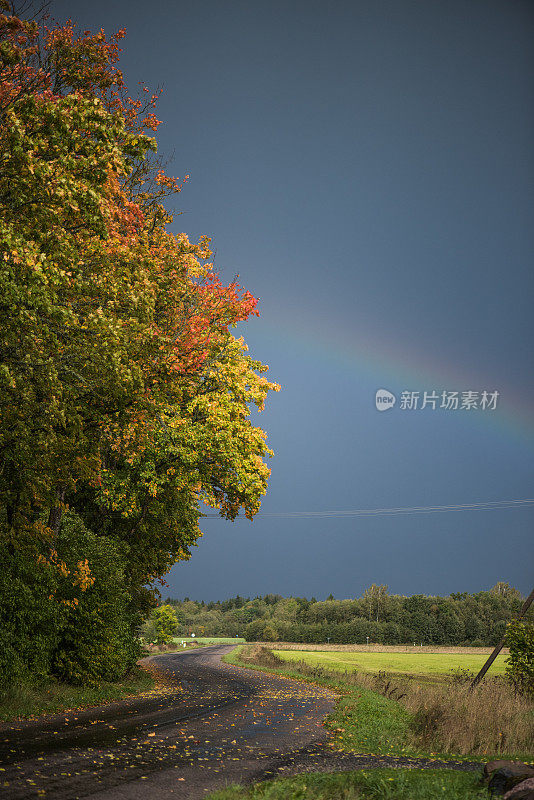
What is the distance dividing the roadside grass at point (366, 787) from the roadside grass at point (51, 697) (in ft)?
25.7

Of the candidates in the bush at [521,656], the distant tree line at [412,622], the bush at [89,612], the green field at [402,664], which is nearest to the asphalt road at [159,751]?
the bush at [89,612]

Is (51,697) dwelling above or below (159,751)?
below

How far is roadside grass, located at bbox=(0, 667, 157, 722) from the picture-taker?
1393 cm

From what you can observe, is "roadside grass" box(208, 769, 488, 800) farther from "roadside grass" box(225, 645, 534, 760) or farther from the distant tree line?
the distant tree line

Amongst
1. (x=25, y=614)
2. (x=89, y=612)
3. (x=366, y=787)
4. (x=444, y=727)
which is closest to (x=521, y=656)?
(x=444, y=727)

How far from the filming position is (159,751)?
10.8 m

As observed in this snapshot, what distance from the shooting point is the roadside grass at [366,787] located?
7.79 metres

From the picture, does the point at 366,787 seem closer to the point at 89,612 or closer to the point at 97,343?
the point at 97,343

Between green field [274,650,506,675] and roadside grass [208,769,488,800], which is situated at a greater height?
roadside grass [208,769,488,800]

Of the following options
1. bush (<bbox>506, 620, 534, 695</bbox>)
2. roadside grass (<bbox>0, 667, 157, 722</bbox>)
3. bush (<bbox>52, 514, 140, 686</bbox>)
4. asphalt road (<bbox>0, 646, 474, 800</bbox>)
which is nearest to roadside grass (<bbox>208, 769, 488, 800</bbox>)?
asphalt road (<bbox>0, 646, 474, 800</bbox>)

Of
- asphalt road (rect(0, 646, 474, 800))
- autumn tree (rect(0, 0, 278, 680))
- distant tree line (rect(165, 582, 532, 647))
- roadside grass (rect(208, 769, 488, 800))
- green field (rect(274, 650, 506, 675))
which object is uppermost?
autumn tree (rect(0, 0, 278, 680))

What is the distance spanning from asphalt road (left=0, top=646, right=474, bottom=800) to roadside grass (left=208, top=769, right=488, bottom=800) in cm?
81

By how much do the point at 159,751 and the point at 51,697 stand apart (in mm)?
6828

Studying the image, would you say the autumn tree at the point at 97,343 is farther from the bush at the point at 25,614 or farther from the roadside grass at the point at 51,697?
the roadside grass at the point at 51,697
